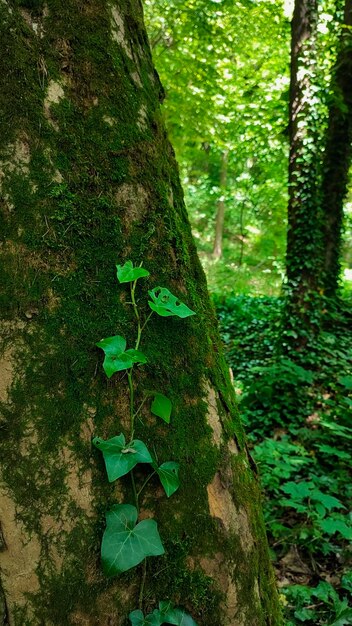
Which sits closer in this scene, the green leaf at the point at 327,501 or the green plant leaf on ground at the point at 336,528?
the green plant leaf on ground at the point at 336,528

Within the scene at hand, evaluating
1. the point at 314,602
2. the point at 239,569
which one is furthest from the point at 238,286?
the point at 239,569

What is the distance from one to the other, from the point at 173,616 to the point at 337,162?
688 centimetres

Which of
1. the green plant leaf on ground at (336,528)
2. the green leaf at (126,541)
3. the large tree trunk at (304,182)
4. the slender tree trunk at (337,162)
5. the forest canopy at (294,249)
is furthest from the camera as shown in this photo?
the slender tree trunk at (337,162)

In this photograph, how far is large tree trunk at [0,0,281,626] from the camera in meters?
0.94

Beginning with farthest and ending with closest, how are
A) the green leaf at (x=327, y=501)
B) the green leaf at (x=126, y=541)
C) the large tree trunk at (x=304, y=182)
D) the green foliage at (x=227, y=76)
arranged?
the green foliage at (x=227, y=76) < the large tree trunk at (x=304, y=182) < the green leaf at (x=327, y=501) < the green leaf at (x=126, y=541)

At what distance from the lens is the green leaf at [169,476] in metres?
1.03

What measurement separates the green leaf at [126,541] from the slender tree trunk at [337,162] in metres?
6.08

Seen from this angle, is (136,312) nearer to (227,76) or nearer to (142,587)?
(142,587)

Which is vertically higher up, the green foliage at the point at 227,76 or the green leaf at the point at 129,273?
the green foliage at the point at 227,76

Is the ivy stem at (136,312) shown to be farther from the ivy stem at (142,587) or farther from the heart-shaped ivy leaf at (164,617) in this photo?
the heart-shaped ivy leaf at (164,617)

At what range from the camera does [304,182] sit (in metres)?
5.38

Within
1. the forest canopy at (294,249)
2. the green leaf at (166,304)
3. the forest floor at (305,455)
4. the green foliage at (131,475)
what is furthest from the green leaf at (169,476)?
the forest canopy at (294,249)

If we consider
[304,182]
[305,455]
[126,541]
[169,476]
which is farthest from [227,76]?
[126,541]

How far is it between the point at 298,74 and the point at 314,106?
498mm
